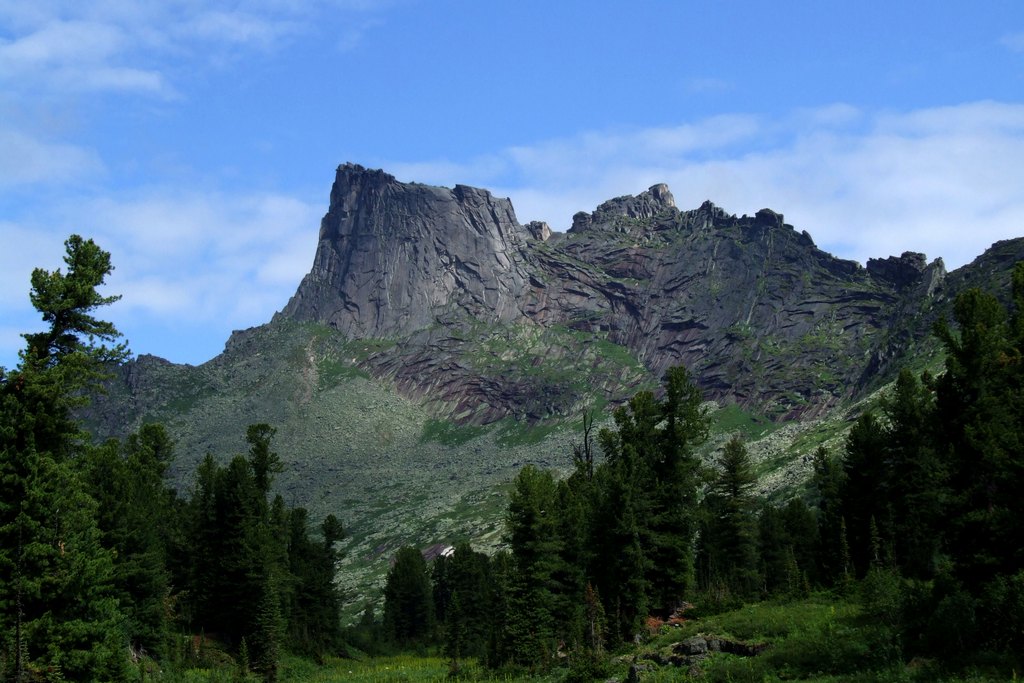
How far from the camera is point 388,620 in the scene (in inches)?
5064

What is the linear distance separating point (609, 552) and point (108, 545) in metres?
33.5

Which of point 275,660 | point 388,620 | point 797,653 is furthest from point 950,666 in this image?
point 388,620

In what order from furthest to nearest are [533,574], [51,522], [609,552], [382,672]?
1. [382,672]
2. [609,552]
3. [533,574]
4. [51,522]

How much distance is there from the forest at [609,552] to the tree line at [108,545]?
125mm

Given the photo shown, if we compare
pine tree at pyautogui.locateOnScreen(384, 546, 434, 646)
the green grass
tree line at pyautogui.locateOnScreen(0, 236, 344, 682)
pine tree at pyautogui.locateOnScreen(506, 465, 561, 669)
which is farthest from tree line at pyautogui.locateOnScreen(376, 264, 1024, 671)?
pine tree at pyautogui.locateOnScreen(384, 546, 434, 646)

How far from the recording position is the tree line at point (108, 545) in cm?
3516

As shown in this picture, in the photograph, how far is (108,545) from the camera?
196 feet

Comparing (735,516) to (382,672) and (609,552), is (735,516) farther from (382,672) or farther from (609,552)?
(382,672)

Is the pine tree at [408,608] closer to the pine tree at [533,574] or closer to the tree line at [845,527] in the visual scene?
the tree line at [845,527]

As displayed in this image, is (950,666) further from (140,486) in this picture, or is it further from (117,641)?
(140,486)

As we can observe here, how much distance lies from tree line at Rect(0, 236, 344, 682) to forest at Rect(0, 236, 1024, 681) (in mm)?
125

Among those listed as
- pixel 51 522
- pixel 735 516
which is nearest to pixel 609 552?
pixel 735 516

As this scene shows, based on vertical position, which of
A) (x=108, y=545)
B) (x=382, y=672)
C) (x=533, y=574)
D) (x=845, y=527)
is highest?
(x=108, y=545)

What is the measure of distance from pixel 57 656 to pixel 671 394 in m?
41.2
